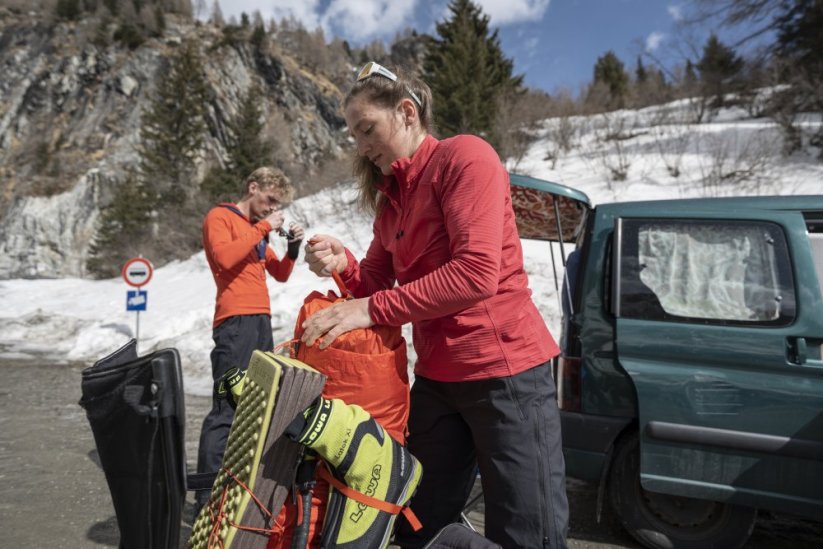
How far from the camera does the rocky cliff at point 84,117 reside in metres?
31.0

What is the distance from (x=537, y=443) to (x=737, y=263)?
77.7 inches

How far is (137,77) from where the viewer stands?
39594mm

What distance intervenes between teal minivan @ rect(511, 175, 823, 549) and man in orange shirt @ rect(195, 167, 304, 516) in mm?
1679

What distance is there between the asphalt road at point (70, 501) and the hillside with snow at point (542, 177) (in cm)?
168

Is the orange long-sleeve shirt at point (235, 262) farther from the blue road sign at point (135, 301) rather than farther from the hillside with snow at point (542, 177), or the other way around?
the blue road sign at point (135, 301)

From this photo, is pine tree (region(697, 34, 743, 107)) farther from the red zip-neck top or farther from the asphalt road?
the red zip-neck top

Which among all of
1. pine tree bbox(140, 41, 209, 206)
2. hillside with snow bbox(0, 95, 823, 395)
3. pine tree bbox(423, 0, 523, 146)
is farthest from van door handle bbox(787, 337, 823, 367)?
pine tree bbox(140, 41, 209, 206)

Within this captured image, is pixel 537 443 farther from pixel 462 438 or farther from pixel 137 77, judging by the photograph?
pixel 137 77

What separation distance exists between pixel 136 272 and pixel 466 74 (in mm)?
15160

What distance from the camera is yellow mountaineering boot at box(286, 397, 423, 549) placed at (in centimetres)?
124

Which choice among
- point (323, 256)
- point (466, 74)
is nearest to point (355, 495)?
point (323, 256)

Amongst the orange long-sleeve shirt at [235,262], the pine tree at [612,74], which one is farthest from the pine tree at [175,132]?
the orange long-sleeve shirt at [235,262]

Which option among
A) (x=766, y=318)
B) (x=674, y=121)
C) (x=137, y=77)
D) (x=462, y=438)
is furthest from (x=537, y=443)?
(x=137, y=77)

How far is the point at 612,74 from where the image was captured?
3195 centimetres
